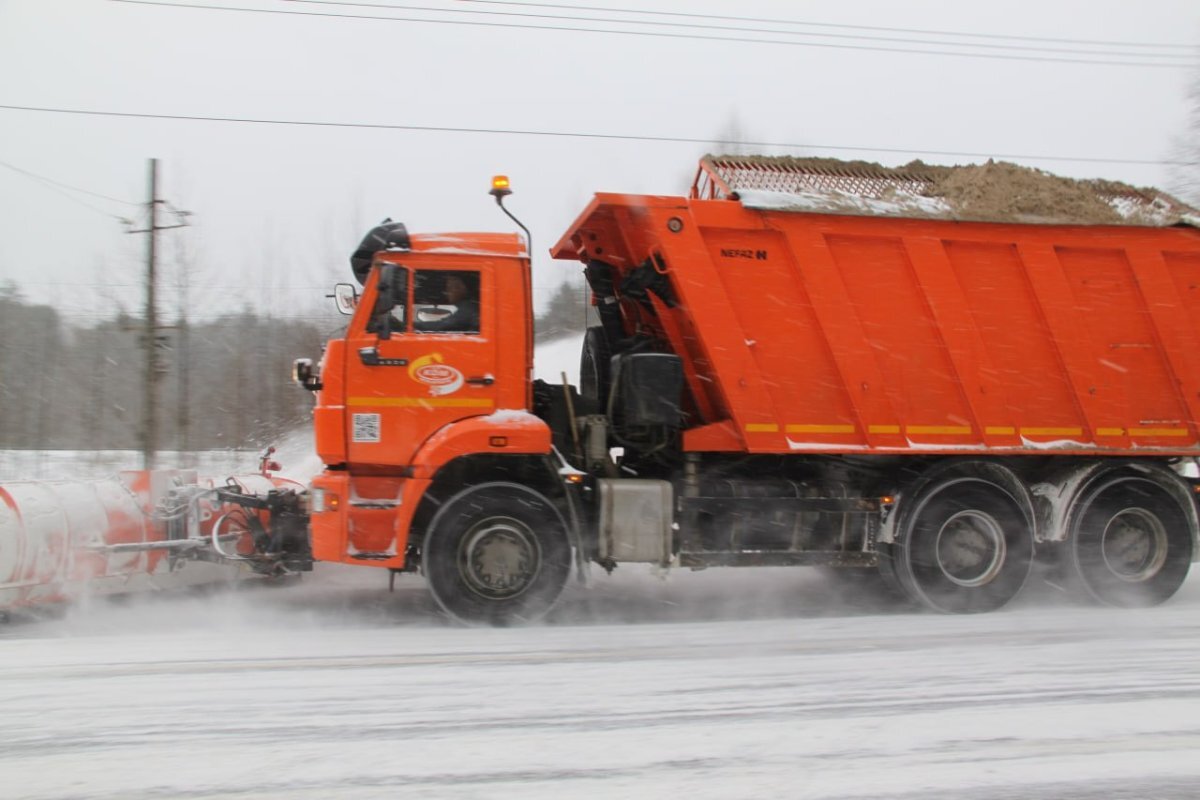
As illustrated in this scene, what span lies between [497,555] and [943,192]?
15.2 feet

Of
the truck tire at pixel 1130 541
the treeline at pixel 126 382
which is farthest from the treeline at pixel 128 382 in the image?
the truck tire at pixel 1130 541

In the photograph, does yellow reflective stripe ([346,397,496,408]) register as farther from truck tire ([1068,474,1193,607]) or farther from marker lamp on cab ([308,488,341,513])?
truck tire ([1068,474,1193,607])

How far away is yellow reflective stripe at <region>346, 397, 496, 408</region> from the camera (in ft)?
19.8

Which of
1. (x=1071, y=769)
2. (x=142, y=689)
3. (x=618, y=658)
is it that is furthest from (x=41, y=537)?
(x=1071, y=769)

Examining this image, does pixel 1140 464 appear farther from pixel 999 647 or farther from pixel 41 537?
pixel 41 537

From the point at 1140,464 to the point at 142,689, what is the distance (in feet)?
24.7

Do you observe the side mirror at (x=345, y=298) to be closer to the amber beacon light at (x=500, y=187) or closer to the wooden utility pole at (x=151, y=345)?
the amber beacon light at (x=500, y=187)

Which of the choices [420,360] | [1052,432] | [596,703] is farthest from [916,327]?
[596,703]

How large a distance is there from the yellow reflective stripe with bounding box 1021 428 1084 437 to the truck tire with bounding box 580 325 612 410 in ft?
11.2

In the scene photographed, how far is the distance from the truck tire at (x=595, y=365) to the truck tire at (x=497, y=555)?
4.31 feet

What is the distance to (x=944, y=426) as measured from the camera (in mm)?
6652

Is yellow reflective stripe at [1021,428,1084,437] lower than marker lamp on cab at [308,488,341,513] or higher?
higher

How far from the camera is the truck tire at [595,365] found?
723 cm

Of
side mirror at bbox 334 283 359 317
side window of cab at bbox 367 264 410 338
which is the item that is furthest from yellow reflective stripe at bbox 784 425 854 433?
side mirror at bbox 334 283 359 317
